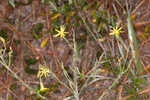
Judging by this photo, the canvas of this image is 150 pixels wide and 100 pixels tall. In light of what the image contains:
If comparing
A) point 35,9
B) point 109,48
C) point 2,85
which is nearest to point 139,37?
point 109,48

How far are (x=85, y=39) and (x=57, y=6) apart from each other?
10.1 inches

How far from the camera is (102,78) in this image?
128 cm

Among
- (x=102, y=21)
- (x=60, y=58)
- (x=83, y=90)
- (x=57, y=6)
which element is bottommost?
(x=83, y=90)

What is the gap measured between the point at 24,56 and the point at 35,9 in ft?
0.94

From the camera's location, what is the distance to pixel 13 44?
136cm

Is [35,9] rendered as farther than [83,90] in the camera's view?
Yes

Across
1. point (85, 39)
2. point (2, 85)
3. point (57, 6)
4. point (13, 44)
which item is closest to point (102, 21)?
point (85, 39)

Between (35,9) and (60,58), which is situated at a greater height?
(35,9)

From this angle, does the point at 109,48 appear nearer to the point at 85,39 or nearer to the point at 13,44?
the point at 85,39

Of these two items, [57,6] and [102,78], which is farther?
[57,6]

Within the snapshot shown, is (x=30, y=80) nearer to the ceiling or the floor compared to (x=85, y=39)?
nearer to the floor

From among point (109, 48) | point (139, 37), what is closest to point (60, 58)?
point (109, 48)

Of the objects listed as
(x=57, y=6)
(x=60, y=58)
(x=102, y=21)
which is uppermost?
(x=57, y=6)

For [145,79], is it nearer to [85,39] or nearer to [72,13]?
[85,39]
